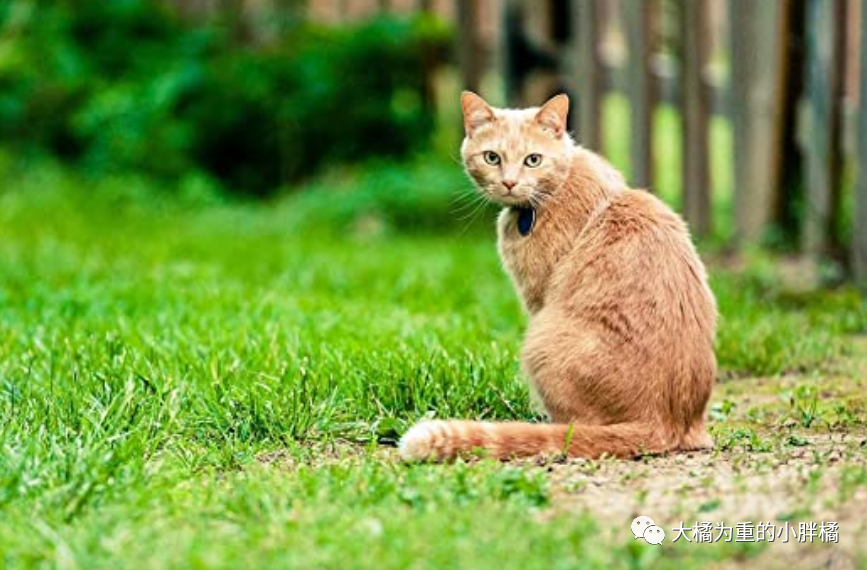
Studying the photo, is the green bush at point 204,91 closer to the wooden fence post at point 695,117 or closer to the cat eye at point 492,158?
the wooden fence post at point 695,117

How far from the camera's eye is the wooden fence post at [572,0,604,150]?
8992 mm

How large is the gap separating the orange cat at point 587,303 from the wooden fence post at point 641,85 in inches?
149

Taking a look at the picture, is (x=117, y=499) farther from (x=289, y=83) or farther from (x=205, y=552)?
(x=289, y=83)

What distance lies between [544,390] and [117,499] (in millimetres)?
1299

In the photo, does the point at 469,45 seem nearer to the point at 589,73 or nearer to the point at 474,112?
the point at 589,73

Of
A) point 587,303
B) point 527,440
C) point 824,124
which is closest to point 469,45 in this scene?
point 824,124

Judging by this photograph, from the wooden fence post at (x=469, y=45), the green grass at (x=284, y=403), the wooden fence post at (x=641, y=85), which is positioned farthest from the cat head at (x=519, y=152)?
the wooden fence post at (x=469, y=45)

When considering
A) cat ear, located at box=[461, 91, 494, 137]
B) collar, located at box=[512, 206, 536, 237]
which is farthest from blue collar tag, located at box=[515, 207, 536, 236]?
cat ear, located at box=[461, 91, 494, 137]

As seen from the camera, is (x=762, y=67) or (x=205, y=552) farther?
(x=762, y=67)

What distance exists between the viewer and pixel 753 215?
26.8ft

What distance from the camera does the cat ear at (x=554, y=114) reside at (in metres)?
4.76

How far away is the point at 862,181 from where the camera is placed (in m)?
6.98

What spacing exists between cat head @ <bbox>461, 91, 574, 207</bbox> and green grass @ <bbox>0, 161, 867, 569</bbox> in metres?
0.60

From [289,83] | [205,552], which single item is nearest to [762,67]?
[289,83]
